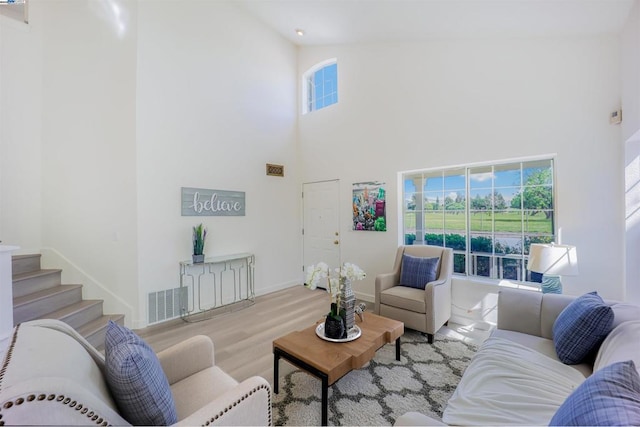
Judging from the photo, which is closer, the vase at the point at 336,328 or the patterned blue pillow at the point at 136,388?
the patterned blue pillow at the point at 136,388

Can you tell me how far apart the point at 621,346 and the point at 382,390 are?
4.81ft

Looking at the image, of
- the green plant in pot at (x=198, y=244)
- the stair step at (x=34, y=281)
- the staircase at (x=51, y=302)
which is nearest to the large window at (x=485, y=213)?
Answer: the green plant in pot at (x=198, y=244)

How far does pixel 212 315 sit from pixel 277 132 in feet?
10.8

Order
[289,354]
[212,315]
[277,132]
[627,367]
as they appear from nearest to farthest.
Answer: [627,367] < [289,354] < [212,315] < [277,132]

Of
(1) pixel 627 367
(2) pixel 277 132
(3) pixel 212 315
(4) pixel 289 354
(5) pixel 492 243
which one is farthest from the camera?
(2) pixel 277 132

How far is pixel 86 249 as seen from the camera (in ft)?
11.0

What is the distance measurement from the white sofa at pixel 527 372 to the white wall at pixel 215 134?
11.6ft

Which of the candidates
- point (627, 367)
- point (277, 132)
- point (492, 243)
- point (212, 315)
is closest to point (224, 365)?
point (212, 315)

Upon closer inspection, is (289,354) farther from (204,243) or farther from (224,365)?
(204,243)

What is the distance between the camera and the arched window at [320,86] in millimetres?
4957

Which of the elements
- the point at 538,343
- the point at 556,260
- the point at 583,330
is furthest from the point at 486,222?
the point at 583,330

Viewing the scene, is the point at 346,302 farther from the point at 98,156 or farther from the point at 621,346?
the point at 98,156

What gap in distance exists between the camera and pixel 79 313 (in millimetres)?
2900

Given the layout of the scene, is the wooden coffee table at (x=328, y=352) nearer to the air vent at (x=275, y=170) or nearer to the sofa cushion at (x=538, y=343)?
the sofa cushion at (x=538, y=343)
